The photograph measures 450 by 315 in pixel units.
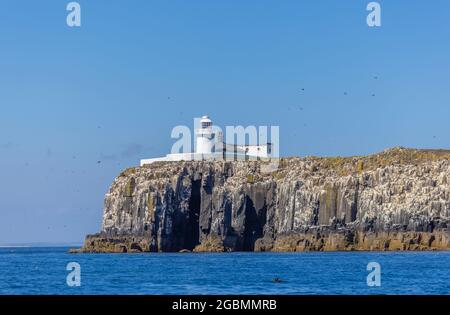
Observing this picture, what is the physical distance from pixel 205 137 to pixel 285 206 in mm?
19767

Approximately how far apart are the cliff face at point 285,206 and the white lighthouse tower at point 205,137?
4.58 meters

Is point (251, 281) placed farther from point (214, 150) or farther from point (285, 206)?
point (214, 150)

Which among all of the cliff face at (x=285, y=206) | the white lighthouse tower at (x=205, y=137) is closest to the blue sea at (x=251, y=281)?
the cliff face at (x=285, y=206)

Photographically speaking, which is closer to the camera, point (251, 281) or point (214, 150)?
point (251, 281)

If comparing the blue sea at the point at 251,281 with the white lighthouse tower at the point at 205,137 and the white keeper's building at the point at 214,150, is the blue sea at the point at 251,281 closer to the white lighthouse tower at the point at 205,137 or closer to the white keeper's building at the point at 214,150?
the white lighthouse tower at the point at 205,137

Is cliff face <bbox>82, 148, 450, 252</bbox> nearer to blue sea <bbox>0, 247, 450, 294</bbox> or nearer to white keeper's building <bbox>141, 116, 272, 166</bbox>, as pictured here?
white keeper's building <bbox>141, 116, 272, 166</bbox>

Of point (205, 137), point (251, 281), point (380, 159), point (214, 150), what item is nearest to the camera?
point (251, 281)

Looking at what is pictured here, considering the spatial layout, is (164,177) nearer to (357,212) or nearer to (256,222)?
(256,222)

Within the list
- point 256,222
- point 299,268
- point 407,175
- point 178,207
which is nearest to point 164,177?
point 178,207

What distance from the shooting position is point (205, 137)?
481 feet

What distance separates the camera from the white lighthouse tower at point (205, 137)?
145 metres

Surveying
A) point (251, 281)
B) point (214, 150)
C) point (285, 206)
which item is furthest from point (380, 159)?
point (251, 281)

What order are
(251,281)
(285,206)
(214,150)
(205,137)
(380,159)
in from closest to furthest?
(251,281) → (285,206) → (380,159) → (205,137) → (214,150)

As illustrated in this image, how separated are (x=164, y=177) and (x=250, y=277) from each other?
80.6 meters
